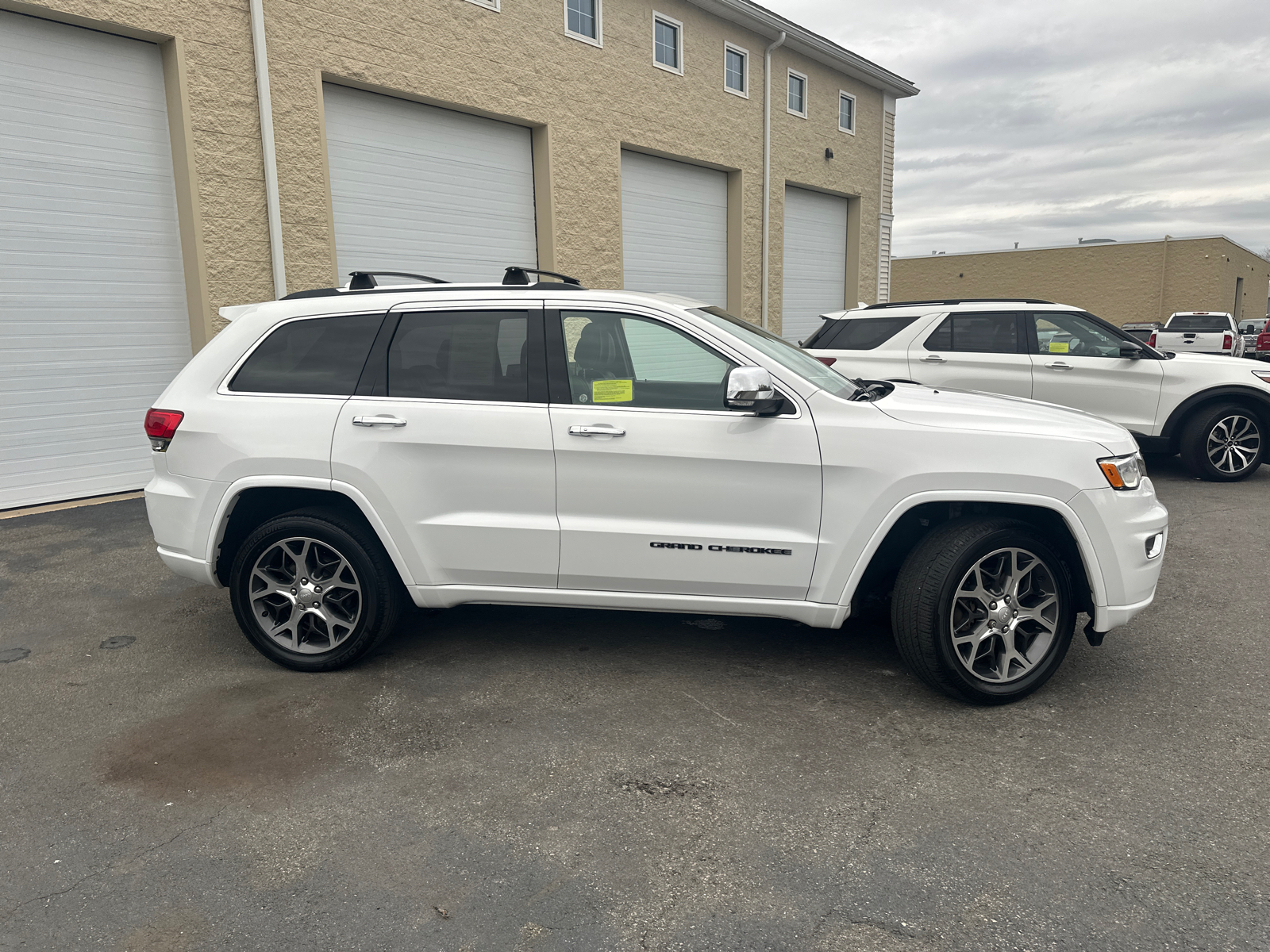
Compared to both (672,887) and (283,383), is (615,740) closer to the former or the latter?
(672,887)

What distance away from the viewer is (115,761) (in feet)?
11.2

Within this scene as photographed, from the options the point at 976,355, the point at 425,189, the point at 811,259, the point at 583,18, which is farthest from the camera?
the point at 811,259

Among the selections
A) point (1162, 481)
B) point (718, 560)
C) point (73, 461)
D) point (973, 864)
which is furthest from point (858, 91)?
point (973, 864)

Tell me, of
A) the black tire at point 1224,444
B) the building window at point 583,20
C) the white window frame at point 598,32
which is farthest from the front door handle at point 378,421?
the white window frame at point 598,32

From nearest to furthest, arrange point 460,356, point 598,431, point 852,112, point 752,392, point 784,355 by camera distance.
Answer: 1. point 752,392
2. point 598,431
3. point 460,356
4. point 784,355
5. point 852,112

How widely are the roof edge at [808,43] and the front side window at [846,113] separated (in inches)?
18.8

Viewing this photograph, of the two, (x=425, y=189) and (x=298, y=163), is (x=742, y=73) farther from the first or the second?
(x=298, y=163)

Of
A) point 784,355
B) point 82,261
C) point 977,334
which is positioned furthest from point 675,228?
point 784,355

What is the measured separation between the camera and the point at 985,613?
12.2ft

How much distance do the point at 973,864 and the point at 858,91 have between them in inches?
767

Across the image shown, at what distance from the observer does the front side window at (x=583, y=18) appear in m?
12.3

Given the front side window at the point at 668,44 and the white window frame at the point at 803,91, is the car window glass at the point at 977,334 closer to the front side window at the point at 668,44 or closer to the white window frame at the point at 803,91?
the front side window at the point at 668,44

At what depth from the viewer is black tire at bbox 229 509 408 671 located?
4059 mm

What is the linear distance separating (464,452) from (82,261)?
6.50 meters
